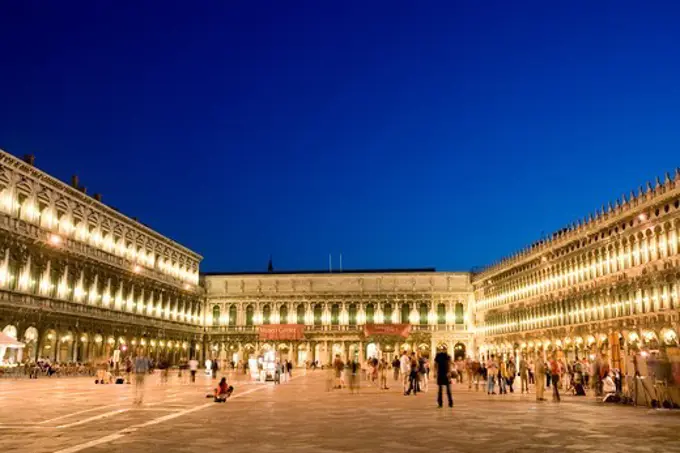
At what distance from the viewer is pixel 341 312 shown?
330 feet

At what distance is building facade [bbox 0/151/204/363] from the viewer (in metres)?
48.5

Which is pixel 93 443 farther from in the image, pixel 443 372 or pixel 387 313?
pixel 387 313

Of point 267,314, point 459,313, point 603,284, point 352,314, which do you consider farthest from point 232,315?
point 603,284

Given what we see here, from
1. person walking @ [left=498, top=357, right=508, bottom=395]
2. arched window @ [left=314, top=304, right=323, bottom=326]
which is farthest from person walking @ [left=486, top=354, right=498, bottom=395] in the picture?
arched window @ [left=314, top=304, right=323, bottom=326]

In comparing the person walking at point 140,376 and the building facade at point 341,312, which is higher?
the building facade at point 341,312

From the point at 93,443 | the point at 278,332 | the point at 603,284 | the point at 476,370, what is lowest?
the point at 93,443

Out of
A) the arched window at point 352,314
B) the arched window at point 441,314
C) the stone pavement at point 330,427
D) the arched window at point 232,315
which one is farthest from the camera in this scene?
the arched window at point 232,315

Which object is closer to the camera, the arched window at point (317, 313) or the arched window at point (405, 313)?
the arched window at point (405, 313)

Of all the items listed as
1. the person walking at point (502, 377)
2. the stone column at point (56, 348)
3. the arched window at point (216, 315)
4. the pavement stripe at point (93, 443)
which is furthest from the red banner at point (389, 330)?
the pavement stripe at point (93, 443)

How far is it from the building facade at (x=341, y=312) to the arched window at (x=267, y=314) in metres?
0.15

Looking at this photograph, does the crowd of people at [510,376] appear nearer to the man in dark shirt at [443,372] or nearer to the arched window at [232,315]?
the man in dark shirt at [443,372]

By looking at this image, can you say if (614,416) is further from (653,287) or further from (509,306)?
(509,306)

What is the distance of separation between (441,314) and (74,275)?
5644cm

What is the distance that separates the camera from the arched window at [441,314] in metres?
99.5
